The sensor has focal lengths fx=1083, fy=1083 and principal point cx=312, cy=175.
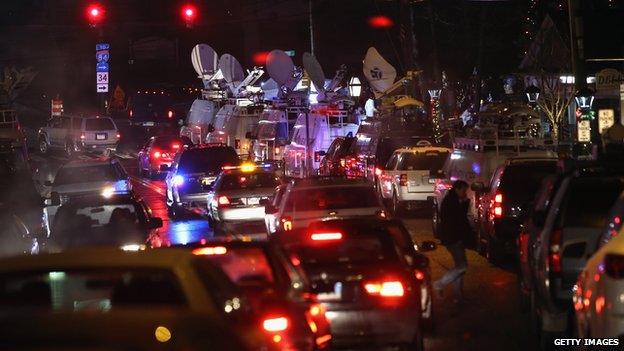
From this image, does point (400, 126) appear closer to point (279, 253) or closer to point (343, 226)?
point (343, 226)

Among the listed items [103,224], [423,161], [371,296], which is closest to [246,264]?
[371,296]

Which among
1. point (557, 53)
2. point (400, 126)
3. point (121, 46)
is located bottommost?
point (400, 126)

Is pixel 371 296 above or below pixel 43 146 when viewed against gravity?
below

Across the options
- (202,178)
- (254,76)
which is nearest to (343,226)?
(202,178)

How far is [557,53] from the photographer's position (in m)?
38.0

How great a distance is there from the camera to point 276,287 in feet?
27.5

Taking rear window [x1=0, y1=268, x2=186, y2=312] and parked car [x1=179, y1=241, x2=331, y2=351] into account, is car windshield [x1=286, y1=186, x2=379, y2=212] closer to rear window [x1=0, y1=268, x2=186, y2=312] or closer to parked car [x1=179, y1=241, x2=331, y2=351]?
parked car [x1=179, y1=241, x2=331, y2=351]

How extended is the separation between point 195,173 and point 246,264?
2001 cm

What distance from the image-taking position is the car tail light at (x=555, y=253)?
10.4 m

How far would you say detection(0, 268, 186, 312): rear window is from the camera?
5.96 metres

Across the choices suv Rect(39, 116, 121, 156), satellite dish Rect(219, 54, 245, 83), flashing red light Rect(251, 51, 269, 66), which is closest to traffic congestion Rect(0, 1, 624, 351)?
satellite dish Rect(219, 54, 245, 83)

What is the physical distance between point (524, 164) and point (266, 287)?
10607 millimetres

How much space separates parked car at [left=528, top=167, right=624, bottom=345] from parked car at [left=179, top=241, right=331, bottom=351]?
257cm

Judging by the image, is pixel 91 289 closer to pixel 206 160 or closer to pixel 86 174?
pixel 86 174
